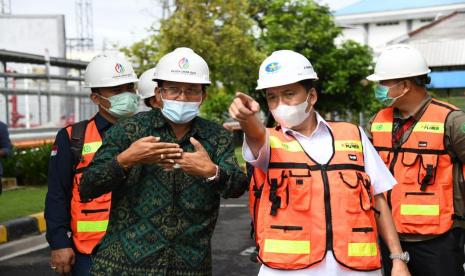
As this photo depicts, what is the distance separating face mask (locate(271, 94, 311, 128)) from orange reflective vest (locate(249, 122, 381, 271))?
0.10 m

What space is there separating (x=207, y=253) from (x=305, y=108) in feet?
2.44

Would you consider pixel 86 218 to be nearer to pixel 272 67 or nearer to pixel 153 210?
pixel 153 210

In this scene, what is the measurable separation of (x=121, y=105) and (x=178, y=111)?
1.16 m

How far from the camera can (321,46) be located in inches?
1164

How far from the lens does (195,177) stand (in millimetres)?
2729

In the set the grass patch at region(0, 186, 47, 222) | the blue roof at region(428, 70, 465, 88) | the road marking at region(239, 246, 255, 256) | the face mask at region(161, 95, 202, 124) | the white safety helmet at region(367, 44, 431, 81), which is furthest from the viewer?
the blue roof at region(428, 70, 465, 88)

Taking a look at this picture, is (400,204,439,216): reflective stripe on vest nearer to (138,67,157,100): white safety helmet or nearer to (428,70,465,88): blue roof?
(138,67,157,100): white safety helmet

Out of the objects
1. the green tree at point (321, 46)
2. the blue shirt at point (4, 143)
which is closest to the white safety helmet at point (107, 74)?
the blue shirt at point (4, 143)

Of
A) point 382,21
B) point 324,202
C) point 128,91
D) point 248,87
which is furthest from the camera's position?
point 382,21

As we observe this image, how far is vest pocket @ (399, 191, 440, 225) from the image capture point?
138 inches

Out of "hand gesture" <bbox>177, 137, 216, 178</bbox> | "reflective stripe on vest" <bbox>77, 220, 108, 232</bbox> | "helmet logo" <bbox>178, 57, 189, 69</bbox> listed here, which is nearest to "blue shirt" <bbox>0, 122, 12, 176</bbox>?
"reflective stripe on vest" <bbox>77, 220, 108, 232</bbox>

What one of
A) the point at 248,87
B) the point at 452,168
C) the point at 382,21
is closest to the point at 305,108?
the point at 452,168

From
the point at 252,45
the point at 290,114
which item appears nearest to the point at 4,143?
the point at 290,114

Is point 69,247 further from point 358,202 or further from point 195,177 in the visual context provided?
point 358,202
